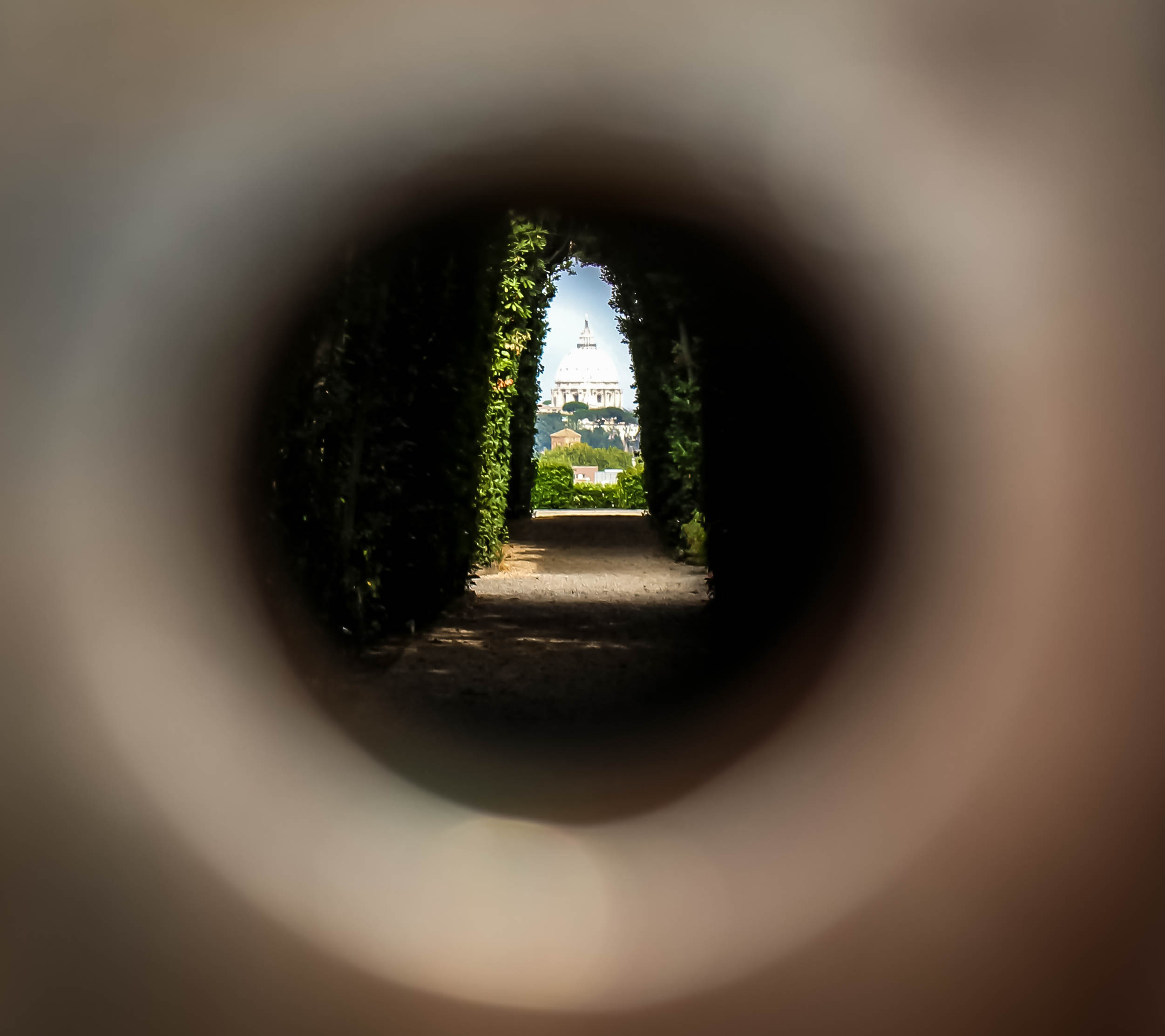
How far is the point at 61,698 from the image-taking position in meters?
2.12

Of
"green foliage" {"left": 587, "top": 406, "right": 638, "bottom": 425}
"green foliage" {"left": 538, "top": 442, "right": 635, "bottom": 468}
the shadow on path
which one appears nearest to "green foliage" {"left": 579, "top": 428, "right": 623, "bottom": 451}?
"green foliage" {"left": 587, "top": 406, "right": 638, "bottom": 425}

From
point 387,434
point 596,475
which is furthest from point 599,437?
point 387,434

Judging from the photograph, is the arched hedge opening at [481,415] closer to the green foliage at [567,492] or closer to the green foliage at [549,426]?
the green foliage at [567,492]

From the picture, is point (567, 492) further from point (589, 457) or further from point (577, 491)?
point (589, 457)

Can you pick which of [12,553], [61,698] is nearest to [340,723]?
[61,698]

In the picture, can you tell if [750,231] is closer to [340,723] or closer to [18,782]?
[340,723]

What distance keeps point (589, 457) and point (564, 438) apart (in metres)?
3.56

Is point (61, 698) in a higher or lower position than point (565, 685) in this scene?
higher

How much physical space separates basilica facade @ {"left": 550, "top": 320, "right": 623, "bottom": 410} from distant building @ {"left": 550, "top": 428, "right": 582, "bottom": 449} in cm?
124

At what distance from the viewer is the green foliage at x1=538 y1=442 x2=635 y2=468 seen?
2772cm

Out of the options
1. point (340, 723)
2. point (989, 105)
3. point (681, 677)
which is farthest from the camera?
point (681, 677)

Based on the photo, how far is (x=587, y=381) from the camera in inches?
1344

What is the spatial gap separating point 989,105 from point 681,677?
4017 mm

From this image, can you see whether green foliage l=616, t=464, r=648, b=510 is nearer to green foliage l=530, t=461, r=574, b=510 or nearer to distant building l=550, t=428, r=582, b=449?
green foliage l=530, t=461, r=574, b=510
